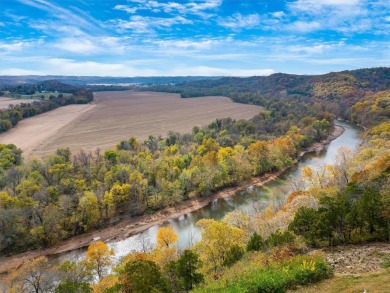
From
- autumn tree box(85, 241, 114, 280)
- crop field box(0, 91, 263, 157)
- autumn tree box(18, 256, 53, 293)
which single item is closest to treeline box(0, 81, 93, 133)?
crop field box(0, 91, 263, 157)

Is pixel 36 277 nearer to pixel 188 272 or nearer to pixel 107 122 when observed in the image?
pixel 188 272

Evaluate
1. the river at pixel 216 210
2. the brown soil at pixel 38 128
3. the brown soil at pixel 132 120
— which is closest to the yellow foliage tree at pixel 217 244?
the river at pixel 216 210

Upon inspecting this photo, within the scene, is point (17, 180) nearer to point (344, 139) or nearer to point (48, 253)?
point (48, 253)

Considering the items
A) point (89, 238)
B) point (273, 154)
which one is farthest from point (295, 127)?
point (89, 238)

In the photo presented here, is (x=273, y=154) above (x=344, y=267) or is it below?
below

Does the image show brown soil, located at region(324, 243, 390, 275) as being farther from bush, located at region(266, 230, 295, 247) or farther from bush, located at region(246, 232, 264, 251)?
bush, located at region(246, 232, 264, 251)

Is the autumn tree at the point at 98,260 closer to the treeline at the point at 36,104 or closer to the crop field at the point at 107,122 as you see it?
the crop field at the point at 107,122
